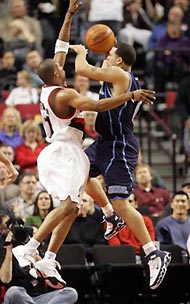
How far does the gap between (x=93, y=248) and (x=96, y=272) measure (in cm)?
31

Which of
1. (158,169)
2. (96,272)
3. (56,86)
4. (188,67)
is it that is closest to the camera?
(56,86)

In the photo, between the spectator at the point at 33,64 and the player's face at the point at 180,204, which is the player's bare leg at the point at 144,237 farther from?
the spectator at the point at 33,64

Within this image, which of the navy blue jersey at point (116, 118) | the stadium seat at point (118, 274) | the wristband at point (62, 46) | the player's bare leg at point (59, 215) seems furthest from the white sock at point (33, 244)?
the stadium seat at point (118, 274)

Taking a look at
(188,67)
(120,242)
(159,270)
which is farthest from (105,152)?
(188,67)

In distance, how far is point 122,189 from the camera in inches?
480

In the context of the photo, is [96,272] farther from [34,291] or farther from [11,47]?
[11,47]

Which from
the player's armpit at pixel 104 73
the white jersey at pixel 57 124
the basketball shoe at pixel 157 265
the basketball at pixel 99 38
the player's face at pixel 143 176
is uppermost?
the basketball at pixel 99 38

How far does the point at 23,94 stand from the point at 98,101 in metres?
7.32

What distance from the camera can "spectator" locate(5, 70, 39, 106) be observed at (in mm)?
18969

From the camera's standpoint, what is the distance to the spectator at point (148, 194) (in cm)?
1702

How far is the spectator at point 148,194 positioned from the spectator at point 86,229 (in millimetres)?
1204

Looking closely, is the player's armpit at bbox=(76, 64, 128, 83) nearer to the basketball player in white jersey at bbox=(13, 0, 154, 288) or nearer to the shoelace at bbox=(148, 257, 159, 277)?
the basketball player in white jersey at bbox=(13, 0, 154, 288)

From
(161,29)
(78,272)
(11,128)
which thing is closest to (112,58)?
(78,272)

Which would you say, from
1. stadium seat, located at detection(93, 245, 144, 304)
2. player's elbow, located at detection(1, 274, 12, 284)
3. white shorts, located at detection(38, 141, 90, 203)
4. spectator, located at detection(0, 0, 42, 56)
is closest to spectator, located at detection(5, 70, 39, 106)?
spectator, located at detection(0, 0, 42, 56)
